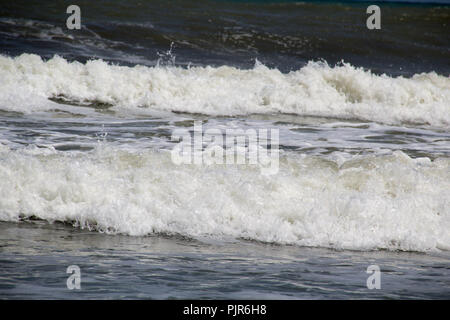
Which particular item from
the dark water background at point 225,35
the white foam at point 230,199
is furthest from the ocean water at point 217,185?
the dark water background at point 225,35

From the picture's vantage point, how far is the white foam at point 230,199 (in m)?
6.63

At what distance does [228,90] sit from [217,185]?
23.6ft

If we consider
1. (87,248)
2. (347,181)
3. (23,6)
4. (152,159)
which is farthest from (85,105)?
(23,6)

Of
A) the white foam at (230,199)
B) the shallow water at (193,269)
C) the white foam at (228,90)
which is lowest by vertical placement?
the shallow water at (193,269)

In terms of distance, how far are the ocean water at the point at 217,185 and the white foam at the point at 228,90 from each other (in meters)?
0.04

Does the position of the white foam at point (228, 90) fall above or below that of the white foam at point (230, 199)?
above

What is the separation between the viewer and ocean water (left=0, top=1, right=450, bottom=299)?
5.28 metres

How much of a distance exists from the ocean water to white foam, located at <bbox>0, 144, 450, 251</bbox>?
2 centimetres

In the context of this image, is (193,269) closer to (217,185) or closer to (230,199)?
(230,199)

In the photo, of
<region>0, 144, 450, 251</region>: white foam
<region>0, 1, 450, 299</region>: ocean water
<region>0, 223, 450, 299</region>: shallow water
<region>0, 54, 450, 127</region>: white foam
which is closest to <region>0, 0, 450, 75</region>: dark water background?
<region>0, 1, 450, 299</region>: ocean water

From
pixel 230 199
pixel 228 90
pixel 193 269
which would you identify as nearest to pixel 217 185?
pixel 230 199

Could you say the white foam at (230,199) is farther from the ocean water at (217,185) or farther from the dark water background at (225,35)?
the dark water background at (225,35)

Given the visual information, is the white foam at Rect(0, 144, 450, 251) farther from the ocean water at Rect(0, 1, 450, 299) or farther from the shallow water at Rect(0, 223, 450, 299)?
the shallow water at Rect(0, 223, 450, 299)

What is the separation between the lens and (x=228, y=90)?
46.9ft
